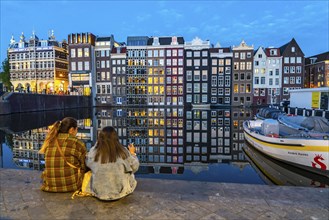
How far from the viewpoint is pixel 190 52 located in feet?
217

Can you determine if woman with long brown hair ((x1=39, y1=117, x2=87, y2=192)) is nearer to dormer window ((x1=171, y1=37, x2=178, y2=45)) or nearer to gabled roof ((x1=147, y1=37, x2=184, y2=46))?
dormer window ((x1=171, y1=37, x2=178, y2=45))

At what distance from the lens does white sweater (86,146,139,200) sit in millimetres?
4466

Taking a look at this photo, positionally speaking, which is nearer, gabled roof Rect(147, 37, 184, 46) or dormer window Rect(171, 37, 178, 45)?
dormer window Rect(171, 37, 178, 45)

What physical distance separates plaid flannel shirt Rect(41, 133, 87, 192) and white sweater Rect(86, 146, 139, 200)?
292mm

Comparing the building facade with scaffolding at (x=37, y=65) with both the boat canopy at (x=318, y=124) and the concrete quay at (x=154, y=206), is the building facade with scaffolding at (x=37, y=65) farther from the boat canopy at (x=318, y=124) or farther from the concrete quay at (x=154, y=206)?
the concrete quay at (x=154, y=206)

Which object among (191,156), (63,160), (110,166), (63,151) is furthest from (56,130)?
(191,156)

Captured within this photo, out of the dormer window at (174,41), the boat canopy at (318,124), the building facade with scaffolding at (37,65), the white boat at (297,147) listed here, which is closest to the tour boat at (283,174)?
the white boat at (297,147)

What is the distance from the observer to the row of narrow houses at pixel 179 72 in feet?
218

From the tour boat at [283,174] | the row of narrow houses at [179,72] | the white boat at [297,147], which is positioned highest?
the row of narrow houses at [179,72]

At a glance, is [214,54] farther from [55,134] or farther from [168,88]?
[55,134]

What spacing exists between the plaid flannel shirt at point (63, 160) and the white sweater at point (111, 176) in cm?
29

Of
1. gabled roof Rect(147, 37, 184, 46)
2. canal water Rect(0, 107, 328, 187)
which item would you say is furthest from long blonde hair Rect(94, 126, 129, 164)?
gabled roof Rect(147, 37, 184, 46)

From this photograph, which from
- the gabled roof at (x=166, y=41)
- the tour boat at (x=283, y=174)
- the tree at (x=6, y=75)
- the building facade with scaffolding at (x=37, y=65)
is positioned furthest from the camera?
the tree at (x=6, y=75)

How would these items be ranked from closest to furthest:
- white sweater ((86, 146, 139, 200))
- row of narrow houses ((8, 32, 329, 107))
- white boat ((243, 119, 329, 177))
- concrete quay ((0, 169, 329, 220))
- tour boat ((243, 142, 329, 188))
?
concrete quay ((0, 169, 329, 220)) < white sweater ((86, 146, 139, 200)) < tour boat ((243, 142, 329, 188)) < white boat ((243, 119, 329, 177)) < row of narrow houses ((8, 32, 329, 107))
